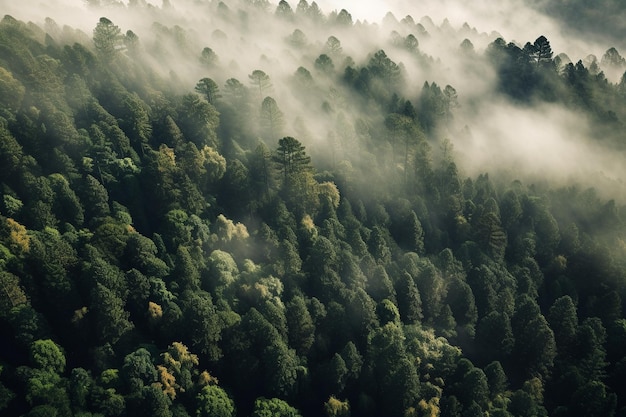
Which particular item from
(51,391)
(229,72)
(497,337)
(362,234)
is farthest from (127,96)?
(497,337)

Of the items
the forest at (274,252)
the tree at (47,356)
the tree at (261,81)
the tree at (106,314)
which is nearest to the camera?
the tree at (47,356)

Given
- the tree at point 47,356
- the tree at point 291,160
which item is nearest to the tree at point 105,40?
the tree at point 291,160

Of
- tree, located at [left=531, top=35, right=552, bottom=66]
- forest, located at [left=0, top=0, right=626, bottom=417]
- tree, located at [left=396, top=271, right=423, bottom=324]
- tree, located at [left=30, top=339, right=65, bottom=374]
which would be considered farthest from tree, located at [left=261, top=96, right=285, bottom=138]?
tree, located at [left=531, top=35, right=552, bottom=66]

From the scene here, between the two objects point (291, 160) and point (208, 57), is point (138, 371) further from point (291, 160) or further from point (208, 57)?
point (208, 57)

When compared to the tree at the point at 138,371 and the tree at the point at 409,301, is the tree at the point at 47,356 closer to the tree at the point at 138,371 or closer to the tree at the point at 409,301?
the tree at the point at 138,371

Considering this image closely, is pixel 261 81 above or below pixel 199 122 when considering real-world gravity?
above

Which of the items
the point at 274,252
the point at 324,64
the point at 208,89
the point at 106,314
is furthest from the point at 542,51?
the point at 106,314

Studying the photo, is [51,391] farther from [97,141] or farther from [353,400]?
[97,141]

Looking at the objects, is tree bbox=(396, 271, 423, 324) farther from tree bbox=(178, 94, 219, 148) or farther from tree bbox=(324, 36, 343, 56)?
tree bbox=(324, 36, 343, 56)
